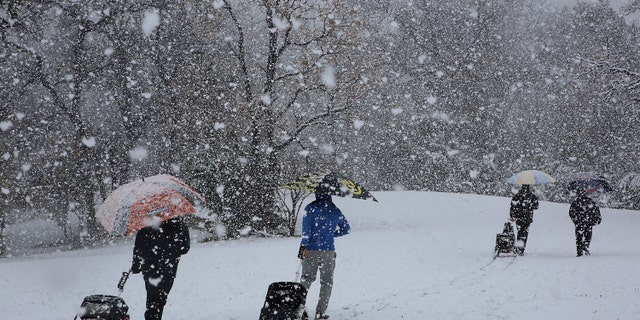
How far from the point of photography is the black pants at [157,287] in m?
6.25

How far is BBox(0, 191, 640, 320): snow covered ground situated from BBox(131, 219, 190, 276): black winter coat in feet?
7.57

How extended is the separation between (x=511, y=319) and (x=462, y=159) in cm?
2584

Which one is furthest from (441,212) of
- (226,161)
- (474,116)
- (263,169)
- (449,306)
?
(449,306)

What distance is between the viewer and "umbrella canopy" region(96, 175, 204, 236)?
5.76 metres

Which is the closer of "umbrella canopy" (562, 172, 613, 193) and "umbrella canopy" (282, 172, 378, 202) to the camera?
"umbrella canopy" (282, 172, 378, 202)

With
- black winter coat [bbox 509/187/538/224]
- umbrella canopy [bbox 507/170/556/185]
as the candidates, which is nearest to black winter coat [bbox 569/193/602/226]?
umbrella canopy [bbox 507/170/556/185]

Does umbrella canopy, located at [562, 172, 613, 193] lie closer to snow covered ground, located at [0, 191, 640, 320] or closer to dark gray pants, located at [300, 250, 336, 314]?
snow covered ground, located at [0, 191, 640, 320]

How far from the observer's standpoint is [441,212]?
2311cm

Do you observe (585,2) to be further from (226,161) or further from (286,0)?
(226,161)

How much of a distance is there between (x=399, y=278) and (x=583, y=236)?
4.87 metres

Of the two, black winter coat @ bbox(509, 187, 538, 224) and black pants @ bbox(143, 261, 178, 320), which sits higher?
black winter coat @ bbox(509, 187, 538, 224)

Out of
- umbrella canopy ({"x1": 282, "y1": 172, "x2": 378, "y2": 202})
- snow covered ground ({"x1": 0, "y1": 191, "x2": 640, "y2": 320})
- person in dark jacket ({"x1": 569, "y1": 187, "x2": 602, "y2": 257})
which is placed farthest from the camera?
person in dark jacket ({"x1": 569, "y1": 187, "x2": 602, "y2": 257})

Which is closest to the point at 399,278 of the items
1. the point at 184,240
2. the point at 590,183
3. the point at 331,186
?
the point at 331,186

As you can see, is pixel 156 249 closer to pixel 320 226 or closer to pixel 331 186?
pixel 320 226
